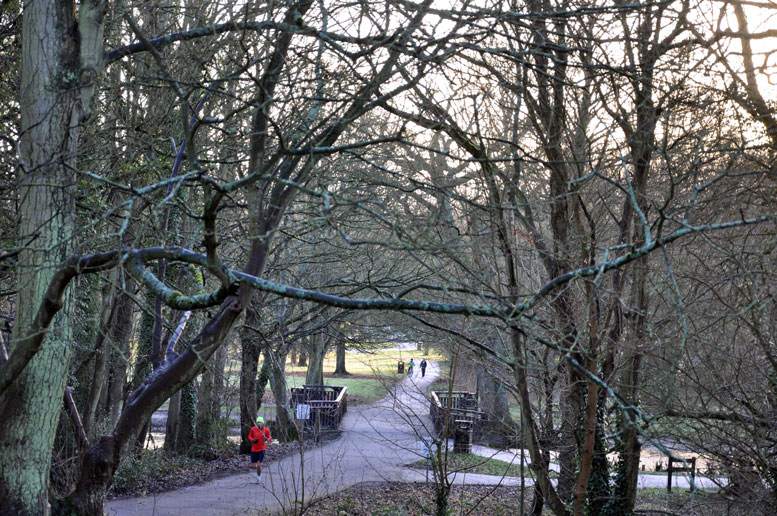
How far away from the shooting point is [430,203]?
29.3 ft

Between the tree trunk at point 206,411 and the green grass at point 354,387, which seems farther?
the green grass at point 354,387

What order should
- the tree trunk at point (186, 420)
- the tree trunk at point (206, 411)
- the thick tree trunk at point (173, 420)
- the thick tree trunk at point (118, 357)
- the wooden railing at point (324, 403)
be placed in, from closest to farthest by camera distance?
the thick tree trunk at point (118, 357), the tree trunk at point (186, 420), the tree trunk at point (206, 411), the thick tree trunk at point (173, 420), the wooden railing at point (324, 403)

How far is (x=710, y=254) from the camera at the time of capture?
9.12m

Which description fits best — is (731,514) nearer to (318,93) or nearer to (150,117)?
(318,93)

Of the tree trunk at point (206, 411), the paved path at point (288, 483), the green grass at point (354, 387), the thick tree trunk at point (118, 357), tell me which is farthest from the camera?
the green grass at point (354, 387)

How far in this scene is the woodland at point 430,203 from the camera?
17.1ft

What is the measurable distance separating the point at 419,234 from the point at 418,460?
18201 millimetres

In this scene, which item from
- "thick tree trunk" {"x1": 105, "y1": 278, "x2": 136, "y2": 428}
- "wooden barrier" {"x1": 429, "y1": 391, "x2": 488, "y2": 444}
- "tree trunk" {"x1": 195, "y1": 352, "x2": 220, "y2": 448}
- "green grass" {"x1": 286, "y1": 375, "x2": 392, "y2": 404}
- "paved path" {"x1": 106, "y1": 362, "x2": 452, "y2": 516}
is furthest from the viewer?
"green grass" {"x1": 286, "y1": 375, "x2": 392, "y2": 404}

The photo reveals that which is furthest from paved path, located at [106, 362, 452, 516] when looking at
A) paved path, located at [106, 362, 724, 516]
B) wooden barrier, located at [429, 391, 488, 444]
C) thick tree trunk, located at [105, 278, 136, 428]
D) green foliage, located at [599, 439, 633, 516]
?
green foliage, located at [599, 439, 633, 516]

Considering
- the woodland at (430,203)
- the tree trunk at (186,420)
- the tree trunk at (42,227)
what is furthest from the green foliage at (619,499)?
the tree trunk at (186,420)

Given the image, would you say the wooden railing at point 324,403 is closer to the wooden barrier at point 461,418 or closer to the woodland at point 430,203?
the wooden barrier at point 461,418

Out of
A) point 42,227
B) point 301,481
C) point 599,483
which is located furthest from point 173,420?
point 42,227

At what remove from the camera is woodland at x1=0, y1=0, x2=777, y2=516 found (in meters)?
5.21

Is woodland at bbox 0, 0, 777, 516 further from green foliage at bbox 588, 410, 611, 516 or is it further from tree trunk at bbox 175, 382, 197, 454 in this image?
tree trunk at bbox 175, 382, 197, 454
